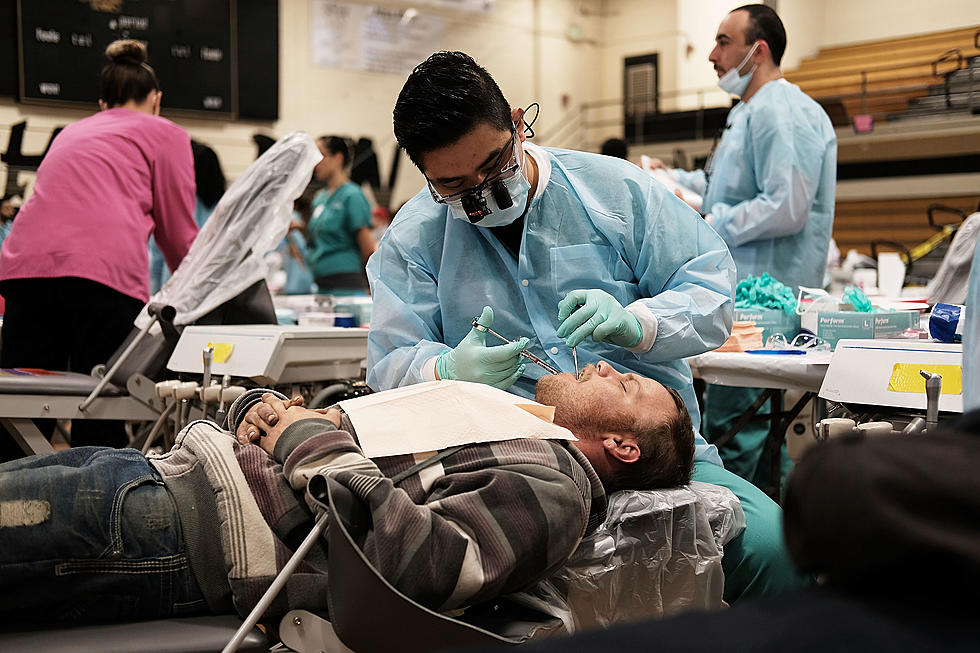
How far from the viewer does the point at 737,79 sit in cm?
365

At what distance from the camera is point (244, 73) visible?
9523 mm

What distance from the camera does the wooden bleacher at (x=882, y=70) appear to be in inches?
396

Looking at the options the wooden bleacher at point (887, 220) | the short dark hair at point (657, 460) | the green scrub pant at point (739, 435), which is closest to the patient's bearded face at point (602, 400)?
the short dark hair at point (657, 460)

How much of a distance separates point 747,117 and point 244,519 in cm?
264

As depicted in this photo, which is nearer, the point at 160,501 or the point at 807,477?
the point at 807,477

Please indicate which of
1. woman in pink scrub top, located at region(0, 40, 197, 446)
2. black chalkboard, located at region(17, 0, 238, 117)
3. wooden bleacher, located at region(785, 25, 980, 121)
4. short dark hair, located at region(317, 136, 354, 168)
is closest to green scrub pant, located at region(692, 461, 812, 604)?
woman in pink scrub top, located at region(0, 40, 197, 446)

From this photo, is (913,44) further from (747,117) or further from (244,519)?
(244,519)

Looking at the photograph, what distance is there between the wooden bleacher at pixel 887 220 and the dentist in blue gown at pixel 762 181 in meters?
6.66

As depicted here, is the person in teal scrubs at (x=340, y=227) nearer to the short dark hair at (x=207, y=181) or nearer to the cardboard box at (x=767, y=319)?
the short dark hair at (x=207, y=181)

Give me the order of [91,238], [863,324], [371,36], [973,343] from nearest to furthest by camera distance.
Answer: [973,343] → [863,324] → [91,238] → [371,36]

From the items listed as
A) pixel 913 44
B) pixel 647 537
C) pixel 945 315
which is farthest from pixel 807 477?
pixel 913 44

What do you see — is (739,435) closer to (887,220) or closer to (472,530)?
(472,530)

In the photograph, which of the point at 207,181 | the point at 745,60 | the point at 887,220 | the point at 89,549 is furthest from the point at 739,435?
the point at 887,220

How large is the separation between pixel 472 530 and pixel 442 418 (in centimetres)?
27
